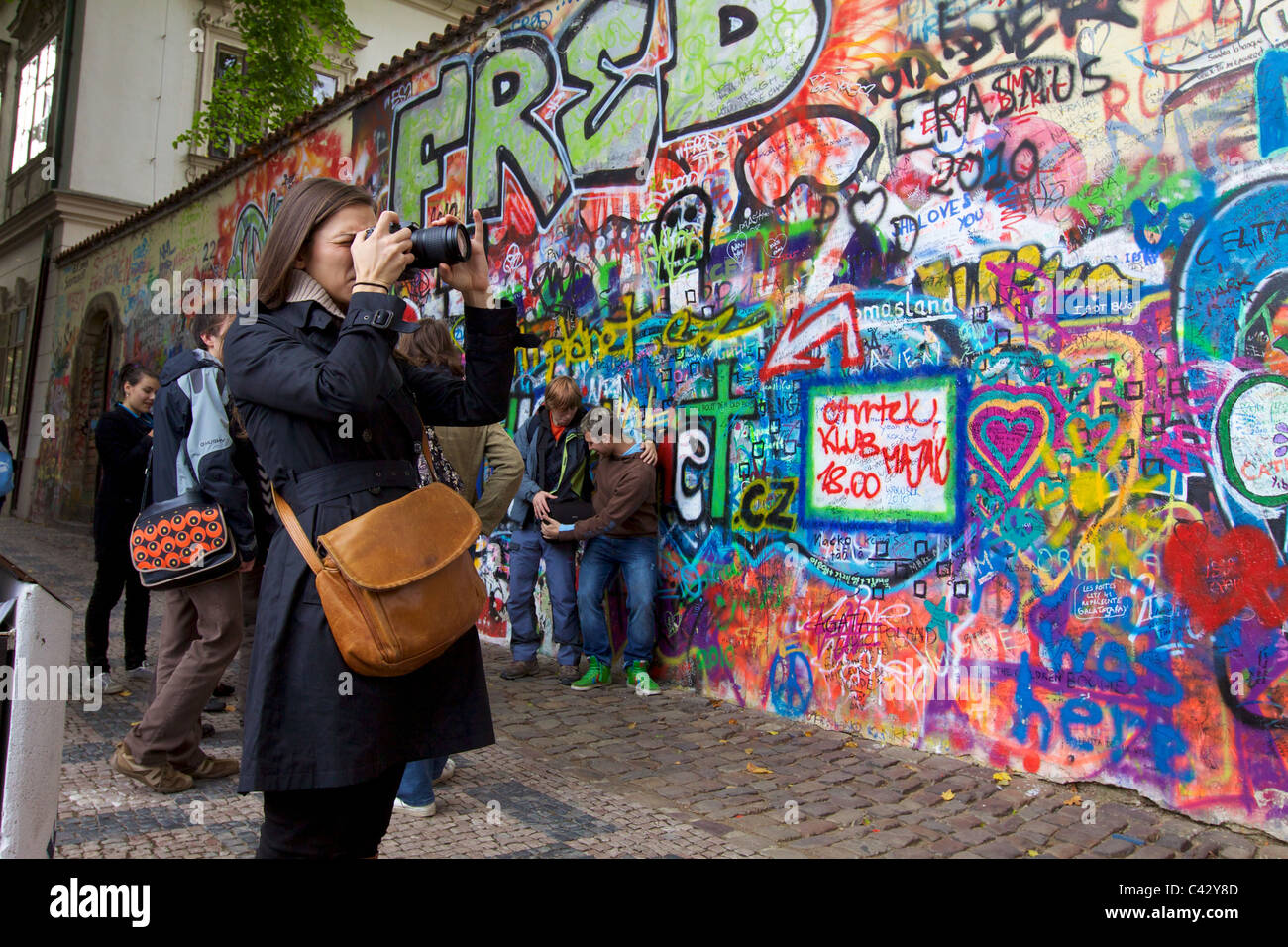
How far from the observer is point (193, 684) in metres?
3.85

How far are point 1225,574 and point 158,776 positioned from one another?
14.1 ft

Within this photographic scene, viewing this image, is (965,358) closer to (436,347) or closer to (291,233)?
(436,347)

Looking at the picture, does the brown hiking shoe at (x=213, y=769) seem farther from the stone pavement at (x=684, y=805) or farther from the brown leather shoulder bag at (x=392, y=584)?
the brown leather shoulder bag at (x=392, y=584)

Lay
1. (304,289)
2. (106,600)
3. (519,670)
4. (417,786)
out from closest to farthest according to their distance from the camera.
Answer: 1. (304,289)
2. (417,786)
3. (106,600)
4. (519,670)

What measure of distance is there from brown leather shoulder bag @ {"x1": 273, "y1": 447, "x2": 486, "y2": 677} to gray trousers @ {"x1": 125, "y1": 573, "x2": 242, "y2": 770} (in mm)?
2143

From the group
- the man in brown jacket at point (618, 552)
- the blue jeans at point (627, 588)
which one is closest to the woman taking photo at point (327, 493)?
the man in brown jacket at point (618, 552)

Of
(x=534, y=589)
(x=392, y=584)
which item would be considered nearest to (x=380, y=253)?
(x=392, y=584)

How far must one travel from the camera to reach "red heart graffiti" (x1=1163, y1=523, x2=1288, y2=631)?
366cm

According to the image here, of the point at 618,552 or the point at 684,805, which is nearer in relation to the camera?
the point at 684,805

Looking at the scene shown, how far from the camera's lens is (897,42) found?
499 cm

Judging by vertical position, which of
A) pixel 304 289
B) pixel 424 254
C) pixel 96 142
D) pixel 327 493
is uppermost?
pixel 96 142

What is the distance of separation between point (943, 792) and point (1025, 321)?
84.4 inches

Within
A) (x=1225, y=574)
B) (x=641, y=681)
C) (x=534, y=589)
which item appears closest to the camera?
(x=1225, y=574)
